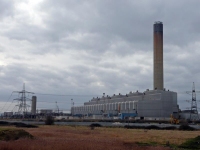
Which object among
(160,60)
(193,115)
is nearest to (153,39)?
(160,60)

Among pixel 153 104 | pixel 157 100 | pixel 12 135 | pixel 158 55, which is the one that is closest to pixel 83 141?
pixel 12 135

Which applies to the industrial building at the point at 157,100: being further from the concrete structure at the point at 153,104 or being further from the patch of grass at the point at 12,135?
the patch of grass at the point at 12,135

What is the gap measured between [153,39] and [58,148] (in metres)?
140

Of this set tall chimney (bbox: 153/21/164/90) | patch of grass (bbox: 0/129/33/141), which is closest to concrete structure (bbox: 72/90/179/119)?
tall chimney (bbox: 153/21/164/90)

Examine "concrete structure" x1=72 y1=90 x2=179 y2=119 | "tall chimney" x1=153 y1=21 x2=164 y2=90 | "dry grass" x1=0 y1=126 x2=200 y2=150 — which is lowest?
"dry grass" x1=0 y1=126 x2=200 y2=150

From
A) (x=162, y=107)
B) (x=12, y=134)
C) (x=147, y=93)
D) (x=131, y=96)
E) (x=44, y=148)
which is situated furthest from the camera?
(x=131, y=96)

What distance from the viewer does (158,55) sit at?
495 feet

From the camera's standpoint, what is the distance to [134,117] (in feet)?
514

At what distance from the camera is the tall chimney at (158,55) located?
5950 inches

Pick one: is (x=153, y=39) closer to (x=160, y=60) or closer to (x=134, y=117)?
(x=160, y=60)

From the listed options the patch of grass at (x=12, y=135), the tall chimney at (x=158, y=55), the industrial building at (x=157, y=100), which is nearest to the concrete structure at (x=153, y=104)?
the industrial building at (x=157, y=100)

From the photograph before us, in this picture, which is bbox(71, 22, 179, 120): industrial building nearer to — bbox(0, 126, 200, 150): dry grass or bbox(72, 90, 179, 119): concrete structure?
bbox(72, 90, 179, 119): concrete structure

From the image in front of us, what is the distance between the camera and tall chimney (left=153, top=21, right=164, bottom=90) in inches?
5950

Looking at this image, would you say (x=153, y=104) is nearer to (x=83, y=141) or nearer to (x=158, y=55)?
(x=158, y=55)
